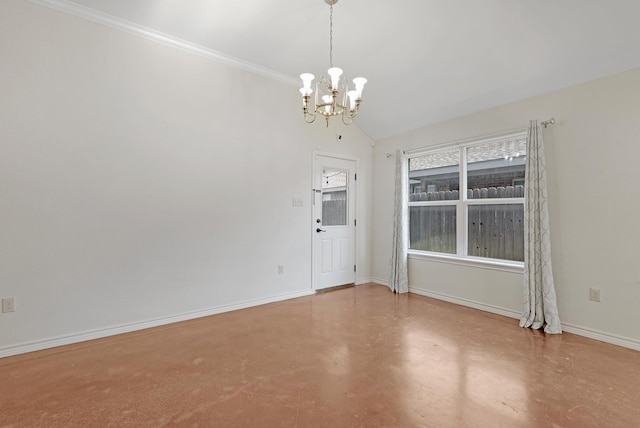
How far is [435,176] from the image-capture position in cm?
442

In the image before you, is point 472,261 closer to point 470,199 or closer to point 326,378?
point 470,199

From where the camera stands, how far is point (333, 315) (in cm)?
349

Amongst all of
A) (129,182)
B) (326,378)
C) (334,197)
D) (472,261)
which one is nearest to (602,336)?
(472,261)

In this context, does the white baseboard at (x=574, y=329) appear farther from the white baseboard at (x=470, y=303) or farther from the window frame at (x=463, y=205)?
the window frame at (x=463, y=205)

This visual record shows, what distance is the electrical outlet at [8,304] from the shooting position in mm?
2445

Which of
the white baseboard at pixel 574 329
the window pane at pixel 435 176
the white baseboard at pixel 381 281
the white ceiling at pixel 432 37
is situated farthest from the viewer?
the white baseboard at pixel 381 281

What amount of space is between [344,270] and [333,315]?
1379 millimetres

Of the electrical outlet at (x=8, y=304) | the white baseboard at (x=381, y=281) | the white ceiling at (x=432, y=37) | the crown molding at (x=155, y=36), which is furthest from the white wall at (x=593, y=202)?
the electrical outlet at (x=8, y=304)

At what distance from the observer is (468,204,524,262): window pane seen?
11.5 feet

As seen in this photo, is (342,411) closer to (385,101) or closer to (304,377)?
(304,377)

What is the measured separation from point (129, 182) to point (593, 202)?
4605 millimetres

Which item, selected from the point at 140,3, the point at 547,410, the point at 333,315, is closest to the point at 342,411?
the point at 547,410

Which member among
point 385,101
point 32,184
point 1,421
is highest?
point 385,101

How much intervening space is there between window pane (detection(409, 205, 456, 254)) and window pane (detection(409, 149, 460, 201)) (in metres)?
0.19
